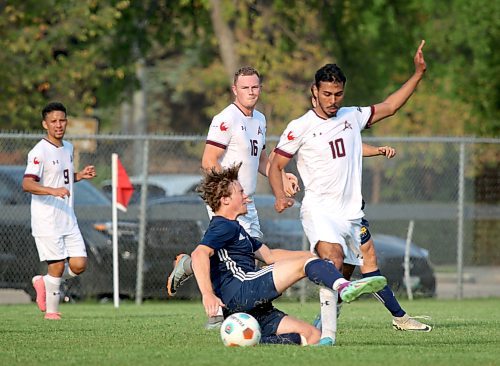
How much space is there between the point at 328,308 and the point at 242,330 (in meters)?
0.63

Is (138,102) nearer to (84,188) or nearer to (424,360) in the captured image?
(84,188)

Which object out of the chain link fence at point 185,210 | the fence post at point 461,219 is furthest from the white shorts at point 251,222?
the fence post at point 461,219

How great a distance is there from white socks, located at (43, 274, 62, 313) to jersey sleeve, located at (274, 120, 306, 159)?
3.90 m

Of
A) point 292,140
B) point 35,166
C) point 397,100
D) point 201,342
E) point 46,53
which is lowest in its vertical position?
point 201,342

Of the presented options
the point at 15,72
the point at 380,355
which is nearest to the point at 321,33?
the point at 15,72

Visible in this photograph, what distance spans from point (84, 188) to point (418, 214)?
5.01 m

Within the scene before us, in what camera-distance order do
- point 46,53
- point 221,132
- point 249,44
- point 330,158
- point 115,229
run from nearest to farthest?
point 330,158, point 221,132, point 115,229, point 46,53, point 249,44

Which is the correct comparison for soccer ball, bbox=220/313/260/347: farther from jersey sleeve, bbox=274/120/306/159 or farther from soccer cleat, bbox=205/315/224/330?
jersey sleeve, bbox=274/120/306/159

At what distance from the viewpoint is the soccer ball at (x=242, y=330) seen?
921 centimetres

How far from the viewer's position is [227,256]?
31.0 feet

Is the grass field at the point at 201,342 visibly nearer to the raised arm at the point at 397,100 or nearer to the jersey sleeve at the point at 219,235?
the jersey sleeve at the point at 219,235

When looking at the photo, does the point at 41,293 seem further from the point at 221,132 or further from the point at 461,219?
the point at 461,219

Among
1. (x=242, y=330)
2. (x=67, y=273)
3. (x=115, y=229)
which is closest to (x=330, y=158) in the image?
(x=242, y=330)

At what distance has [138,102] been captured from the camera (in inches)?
2025
